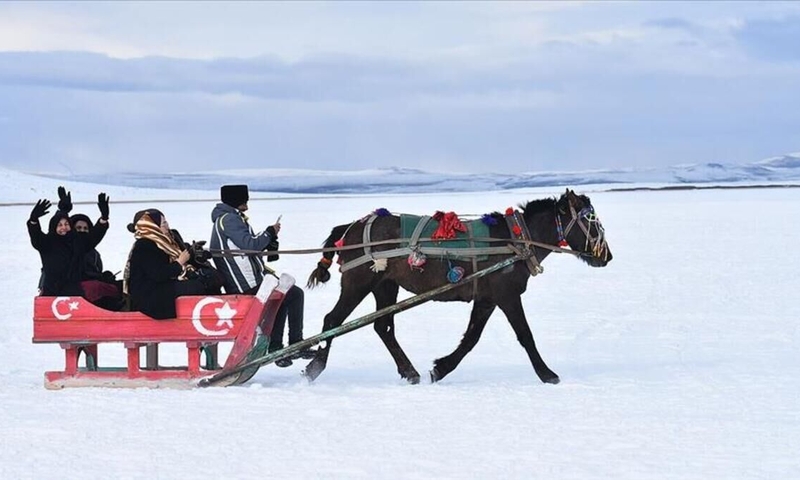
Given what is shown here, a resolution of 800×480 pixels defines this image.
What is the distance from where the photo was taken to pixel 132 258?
9328mm

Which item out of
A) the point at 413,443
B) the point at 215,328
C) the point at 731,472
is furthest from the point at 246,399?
the point at 731,472

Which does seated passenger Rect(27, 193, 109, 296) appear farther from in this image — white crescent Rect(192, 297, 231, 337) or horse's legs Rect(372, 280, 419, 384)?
horse's legs Rect(372, 280, 419, 384)

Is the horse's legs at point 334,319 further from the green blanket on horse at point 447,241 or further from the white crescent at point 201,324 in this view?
the white crescent at point 201,324

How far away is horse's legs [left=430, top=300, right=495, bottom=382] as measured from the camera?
9.95 metres

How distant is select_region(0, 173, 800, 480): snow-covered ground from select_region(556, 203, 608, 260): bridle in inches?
39.4

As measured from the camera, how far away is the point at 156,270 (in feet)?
30.5

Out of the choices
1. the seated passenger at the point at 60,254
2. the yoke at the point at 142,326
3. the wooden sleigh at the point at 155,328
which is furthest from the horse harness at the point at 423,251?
the seated passenger at the point at 60,254

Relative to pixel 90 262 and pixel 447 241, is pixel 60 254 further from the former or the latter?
pixel 447 241

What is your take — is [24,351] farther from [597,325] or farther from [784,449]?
[784,449]

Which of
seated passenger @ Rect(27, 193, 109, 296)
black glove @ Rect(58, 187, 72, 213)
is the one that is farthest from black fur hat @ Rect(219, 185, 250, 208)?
black glove @ Rect(58, 187, 72, 213)

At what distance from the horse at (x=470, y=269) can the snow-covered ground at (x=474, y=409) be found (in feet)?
0.84

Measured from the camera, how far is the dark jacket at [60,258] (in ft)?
31.0

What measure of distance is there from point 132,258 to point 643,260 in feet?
46.7

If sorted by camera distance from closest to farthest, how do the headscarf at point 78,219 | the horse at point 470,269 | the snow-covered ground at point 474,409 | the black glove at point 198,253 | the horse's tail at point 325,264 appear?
1. the snow-covered ground at point 474,409
2. the black glove at point 198,253
3. the headscarf at point 78,219
4. the horse at point 470,269
5. the horse's tail at point 325,264
